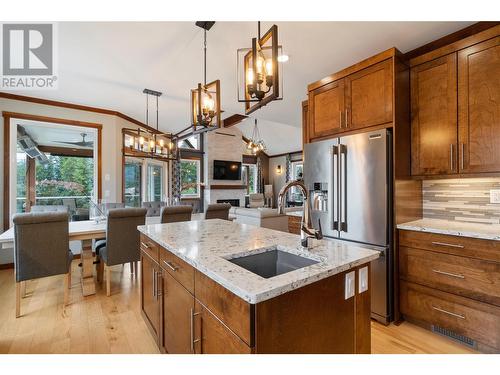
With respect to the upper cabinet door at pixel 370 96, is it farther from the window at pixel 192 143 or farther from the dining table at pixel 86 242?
the window at pixel 192 143

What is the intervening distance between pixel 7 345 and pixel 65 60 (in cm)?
295

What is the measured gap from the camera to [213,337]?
1100mm

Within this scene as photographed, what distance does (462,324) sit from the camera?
6.36 ft

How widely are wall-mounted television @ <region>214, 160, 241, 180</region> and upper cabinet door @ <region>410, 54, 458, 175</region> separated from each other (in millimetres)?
6561

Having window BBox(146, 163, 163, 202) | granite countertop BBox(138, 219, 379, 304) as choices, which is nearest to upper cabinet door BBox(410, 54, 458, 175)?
granite countertop BBox(138, 219, 379, 304)

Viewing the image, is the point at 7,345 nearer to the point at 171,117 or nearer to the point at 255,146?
the point at 171,117

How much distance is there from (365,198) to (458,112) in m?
1.02

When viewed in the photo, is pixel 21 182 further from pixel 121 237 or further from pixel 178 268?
pixel 178 268

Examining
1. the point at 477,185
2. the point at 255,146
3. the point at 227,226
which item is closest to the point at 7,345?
the point at 227,226

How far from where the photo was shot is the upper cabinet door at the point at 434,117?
2152 millimetres

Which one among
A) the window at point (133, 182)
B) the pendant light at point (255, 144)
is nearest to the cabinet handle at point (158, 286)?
the window at point (133, 182)

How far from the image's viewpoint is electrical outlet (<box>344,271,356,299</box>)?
121 cm

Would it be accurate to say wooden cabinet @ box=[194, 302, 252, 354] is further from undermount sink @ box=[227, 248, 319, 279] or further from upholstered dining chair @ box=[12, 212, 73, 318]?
upholstered dining chair @ box=[12, 212, 73, 318]

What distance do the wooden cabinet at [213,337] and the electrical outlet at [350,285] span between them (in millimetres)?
569
